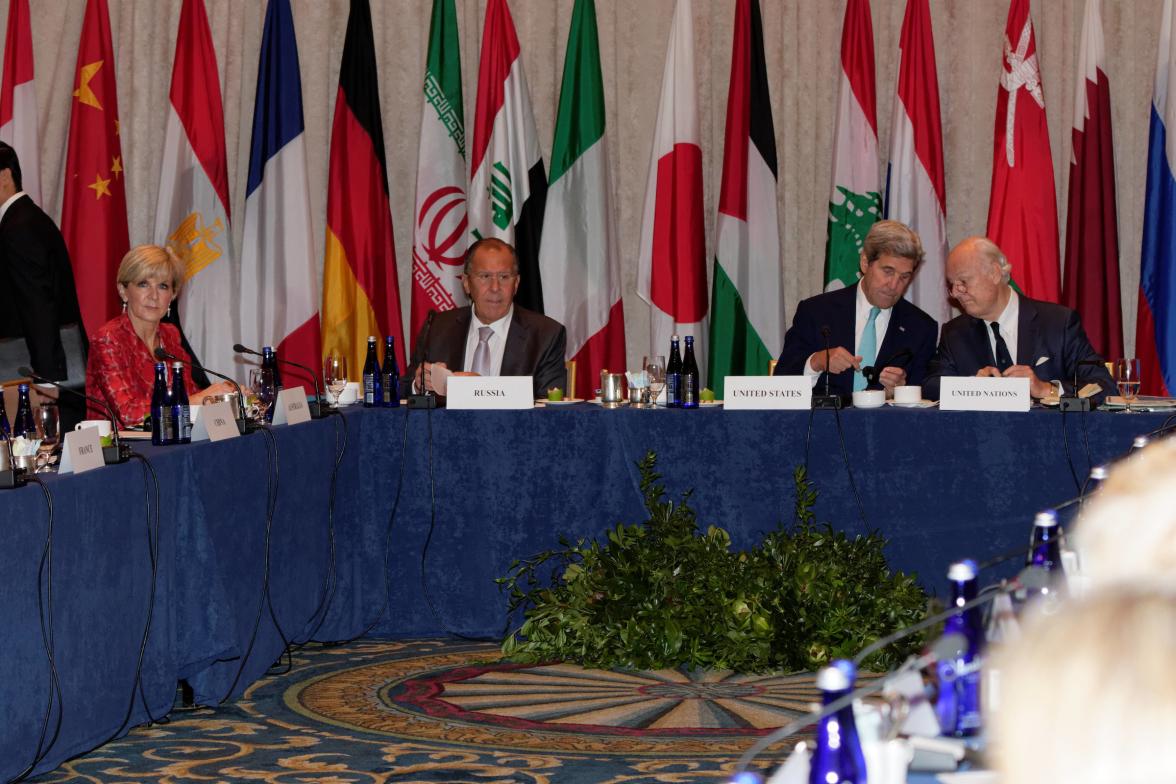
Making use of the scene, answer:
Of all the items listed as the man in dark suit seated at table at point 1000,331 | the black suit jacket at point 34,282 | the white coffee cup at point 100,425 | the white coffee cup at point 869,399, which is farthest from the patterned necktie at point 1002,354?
the black suit jacket at point 34,282

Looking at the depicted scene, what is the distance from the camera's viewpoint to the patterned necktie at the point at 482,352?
5.86m

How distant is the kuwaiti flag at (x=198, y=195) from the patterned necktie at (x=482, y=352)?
1.89m

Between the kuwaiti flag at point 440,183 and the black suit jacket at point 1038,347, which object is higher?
the kuwaiti flag at point 440,183

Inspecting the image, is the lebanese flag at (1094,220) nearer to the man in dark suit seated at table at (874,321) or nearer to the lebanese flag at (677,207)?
the man in dark suit seated at table at (874,321)

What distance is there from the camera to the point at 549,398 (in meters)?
5.34

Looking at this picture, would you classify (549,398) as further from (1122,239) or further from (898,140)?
(1122,239)

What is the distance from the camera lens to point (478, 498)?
16.5 feet

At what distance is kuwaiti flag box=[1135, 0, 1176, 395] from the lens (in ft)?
22.3

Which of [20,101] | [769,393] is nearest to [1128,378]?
[769,393]

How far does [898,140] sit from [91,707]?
501cm

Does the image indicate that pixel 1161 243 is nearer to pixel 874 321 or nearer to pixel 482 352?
pixel 874 321

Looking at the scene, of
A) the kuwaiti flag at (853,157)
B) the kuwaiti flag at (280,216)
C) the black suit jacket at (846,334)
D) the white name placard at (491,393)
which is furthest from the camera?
the kuwaiti flag at (280,216)

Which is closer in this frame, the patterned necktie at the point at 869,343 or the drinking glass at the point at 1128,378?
the drinking glass at the point at 1128,378

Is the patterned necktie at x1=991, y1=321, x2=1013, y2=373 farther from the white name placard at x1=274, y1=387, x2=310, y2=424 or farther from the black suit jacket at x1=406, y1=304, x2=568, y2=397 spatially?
Result: the white name placard at x1=274, y1=387, x2=310, y2=424
